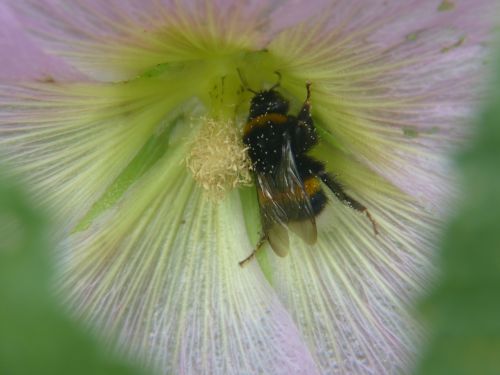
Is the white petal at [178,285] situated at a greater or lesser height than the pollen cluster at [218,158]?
lesser

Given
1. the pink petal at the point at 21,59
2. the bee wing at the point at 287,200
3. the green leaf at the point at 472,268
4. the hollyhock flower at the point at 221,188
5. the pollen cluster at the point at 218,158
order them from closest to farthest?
the green leaf at the point at 472,268
the pink petal at the point at 21,59
the hollyhock flower at the point at 221,188
the bee wing at the point at 287,200
the pollen cluster at the point at 218,158

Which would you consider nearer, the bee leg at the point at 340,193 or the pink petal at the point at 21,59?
the pink petal at the point at 21,59

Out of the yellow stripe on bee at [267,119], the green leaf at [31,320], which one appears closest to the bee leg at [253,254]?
the yellow stripe on bee at [267,119]

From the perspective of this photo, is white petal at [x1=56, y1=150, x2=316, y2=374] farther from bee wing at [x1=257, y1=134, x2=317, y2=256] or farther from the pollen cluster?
bee wing at [x1=257, y1=134, x2=317, y2=256]

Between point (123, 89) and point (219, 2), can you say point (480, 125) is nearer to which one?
point (219, 2)

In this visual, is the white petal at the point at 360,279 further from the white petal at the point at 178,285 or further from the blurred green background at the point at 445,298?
the blurred green background at the point at 445,298

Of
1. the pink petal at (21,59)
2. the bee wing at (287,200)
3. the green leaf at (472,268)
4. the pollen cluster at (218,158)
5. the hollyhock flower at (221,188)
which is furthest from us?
the pollen cluster at (218,158)

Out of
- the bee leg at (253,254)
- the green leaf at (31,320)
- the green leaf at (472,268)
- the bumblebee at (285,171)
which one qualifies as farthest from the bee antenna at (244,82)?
the green leaf at (472,268)

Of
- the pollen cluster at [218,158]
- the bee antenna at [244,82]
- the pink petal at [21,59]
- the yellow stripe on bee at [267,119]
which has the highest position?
the pink petal at [21,59]
